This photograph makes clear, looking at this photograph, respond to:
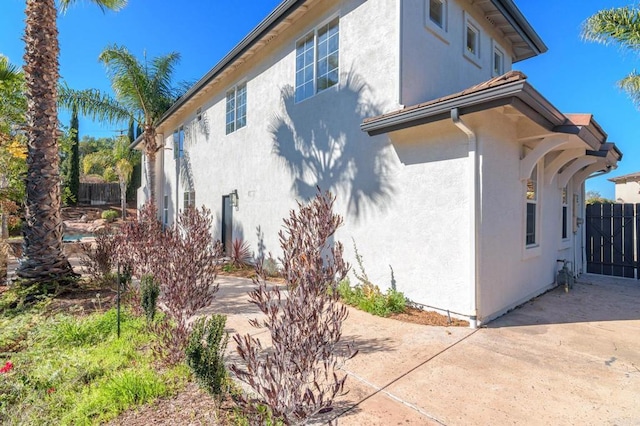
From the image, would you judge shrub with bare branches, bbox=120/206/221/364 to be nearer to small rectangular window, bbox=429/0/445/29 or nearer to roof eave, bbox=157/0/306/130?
roof eave, bbox=157/0/306/130

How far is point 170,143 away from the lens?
19.0 metres

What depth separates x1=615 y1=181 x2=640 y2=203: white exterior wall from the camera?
20459 mm

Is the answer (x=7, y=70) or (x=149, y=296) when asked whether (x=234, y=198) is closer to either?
(x=7, y=70)

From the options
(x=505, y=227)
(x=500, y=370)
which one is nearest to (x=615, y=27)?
(x=505, y=227)

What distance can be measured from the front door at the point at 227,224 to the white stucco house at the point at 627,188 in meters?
22.7

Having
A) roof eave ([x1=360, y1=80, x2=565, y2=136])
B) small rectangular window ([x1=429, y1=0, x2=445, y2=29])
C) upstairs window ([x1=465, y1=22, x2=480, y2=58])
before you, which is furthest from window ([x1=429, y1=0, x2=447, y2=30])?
roof eave ([x1=360, y1=80, x2=565, y2=136])

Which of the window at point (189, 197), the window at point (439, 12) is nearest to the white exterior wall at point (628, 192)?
the window at point (439, 12)

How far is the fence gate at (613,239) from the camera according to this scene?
979 centimetres

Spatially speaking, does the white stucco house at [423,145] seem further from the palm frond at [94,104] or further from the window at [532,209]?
the palm frond at [94,104]

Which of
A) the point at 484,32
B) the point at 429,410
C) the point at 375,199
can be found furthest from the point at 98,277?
the point at 484,32

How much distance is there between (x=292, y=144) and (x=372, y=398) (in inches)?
300

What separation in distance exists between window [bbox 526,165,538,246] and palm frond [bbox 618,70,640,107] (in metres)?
11.8

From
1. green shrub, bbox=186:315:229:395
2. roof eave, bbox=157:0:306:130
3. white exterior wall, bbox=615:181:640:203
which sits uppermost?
roof eave, bbox=157:0:306:130

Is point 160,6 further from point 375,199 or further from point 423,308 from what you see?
point 423,308
